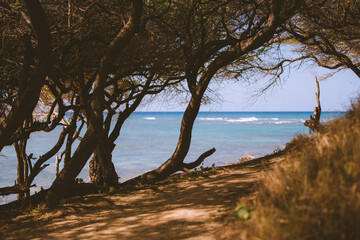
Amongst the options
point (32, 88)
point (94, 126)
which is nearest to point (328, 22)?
point (94, 126)

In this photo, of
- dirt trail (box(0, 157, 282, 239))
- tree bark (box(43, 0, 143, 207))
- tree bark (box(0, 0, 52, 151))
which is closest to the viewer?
dirt trail (box(0, 157, 282, 239))

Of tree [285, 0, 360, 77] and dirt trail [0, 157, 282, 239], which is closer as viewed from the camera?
dirt trail [0, 157, 282, 239]

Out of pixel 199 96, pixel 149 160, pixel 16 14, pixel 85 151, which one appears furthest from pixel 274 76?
pixel 149 160

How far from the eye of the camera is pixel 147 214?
5.48 metres

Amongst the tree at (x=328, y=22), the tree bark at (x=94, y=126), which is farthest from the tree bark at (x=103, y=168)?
the tree at (x=328, y=22)

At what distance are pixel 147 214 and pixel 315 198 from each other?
3.30 m

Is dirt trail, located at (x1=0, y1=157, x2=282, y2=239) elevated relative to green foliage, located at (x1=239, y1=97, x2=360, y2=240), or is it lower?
lower

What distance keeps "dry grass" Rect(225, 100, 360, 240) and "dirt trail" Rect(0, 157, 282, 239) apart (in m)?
1.22

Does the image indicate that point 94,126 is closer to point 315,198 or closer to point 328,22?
point 315,198

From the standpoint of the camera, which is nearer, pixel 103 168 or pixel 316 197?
pixel 316 197

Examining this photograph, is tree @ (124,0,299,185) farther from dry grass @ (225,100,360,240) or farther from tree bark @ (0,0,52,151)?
dry grass @ (225,100,360,240)

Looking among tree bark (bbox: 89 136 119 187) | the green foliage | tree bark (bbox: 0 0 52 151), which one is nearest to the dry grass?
the green foliage

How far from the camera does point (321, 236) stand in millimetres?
2721

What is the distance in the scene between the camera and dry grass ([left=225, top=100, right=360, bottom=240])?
2.72 m
